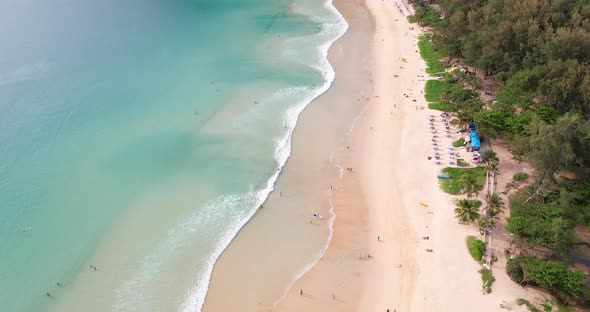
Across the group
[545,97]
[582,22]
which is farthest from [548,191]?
[582,22]

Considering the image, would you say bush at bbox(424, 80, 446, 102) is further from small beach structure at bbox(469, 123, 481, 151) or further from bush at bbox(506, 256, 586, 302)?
bush at bbox(506, 256, 586, 302)

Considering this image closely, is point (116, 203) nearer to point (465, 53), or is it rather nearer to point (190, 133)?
point (190, 133)

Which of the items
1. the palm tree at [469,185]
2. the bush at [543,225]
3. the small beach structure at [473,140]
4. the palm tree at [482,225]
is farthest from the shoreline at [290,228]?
the bush at [543,225]

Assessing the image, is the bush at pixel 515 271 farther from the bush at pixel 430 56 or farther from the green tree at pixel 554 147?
the bush at pixel 430 56

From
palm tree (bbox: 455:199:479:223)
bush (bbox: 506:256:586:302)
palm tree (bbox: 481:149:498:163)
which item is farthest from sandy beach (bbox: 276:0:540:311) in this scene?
palm tree (bbox: 481:149:498:163)

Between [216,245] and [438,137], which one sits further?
[438,137]

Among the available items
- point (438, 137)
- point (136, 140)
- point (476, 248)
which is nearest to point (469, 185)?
point (476, 248)

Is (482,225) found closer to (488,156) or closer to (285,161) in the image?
(488,156)
